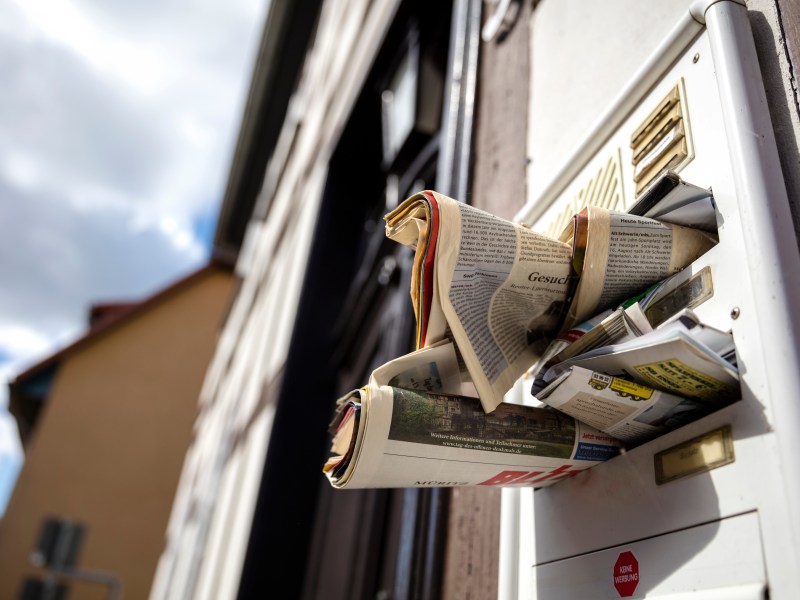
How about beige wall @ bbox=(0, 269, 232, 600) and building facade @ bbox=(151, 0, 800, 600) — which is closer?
building facade @ bbox=(151, 0, 800, 600)

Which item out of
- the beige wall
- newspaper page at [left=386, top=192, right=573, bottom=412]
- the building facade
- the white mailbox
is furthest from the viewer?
the beige wall

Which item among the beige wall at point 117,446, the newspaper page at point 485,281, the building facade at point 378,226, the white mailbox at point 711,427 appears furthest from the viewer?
the beige wall at point 117,446

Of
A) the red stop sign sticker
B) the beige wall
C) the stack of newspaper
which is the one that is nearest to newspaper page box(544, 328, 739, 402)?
the stack of newspaper

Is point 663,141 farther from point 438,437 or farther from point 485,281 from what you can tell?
point 438,437

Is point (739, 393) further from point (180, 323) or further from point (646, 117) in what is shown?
point (180, 323)

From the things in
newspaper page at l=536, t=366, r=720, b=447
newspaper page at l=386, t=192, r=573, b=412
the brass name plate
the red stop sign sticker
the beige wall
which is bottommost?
the red stop sign sticker

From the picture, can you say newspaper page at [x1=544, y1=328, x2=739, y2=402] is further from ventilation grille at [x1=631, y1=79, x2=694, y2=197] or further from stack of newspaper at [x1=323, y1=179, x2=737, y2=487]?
ventilation grille at [x1=631, y1=79, x2=694, y2=197]

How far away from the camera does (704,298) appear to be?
18.1 inches

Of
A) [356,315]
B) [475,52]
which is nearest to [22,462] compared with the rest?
[356,315]

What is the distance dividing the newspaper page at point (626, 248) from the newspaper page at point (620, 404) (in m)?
0.10

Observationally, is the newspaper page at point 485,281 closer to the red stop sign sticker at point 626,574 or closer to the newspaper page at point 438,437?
the newspaper page at point 438,437

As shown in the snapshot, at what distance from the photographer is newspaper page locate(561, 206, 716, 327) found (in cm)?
50

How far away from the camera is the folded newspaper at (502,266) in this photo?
0.49 meters

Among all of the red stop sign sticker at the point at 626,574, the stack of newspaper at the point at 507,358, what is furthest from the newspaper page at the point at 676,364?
the red stop sign sticker at the point at 626,574
